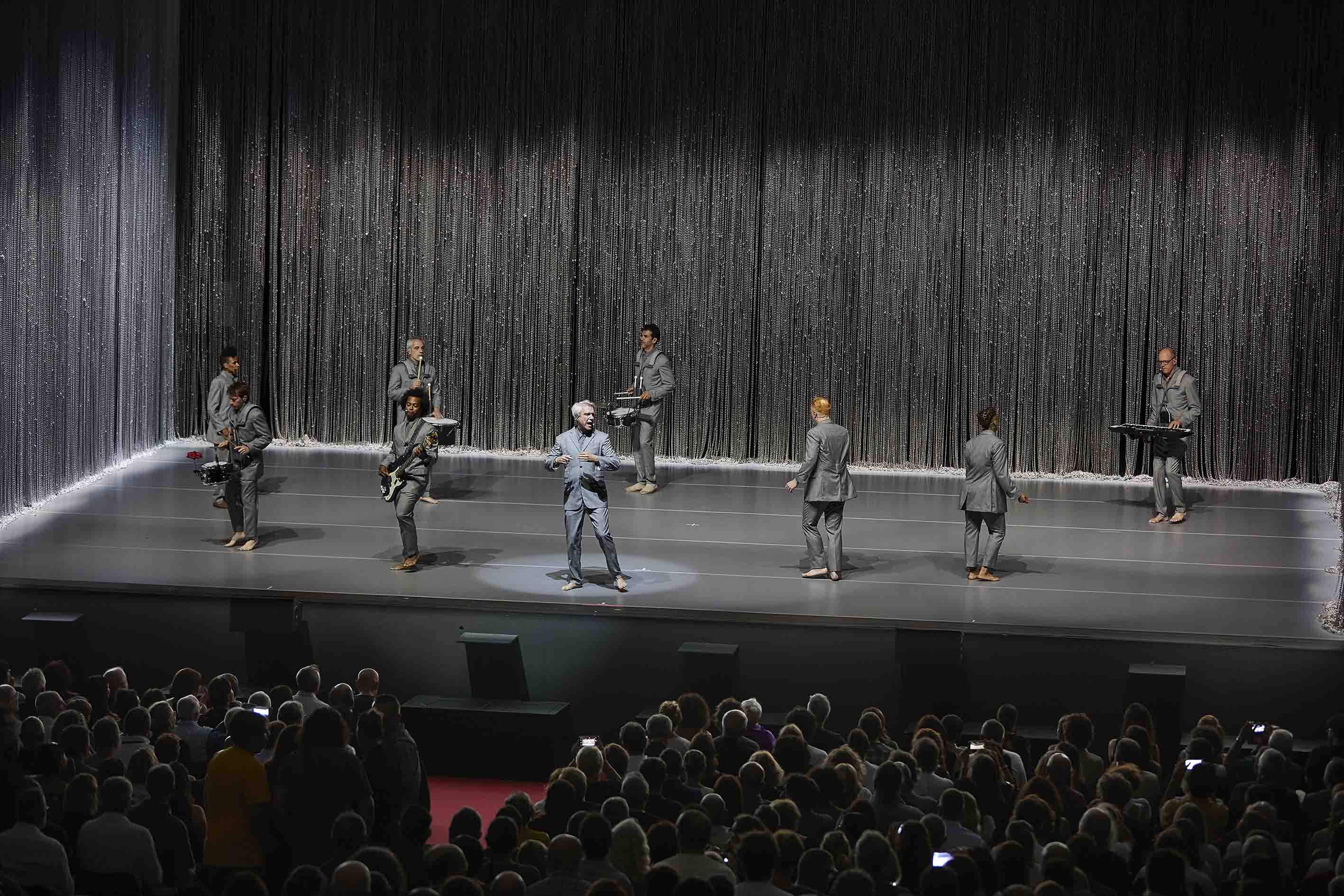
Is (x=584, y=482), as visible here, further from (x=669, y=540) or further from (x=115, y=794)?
(x=115, y=794)

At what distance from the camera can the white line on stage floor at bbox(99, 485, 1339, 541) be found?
561 inches

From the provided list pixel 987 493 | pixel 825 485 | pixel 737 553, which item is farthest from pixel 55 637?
pixel 987 493

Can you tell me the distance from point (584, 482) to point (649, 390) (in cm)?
434

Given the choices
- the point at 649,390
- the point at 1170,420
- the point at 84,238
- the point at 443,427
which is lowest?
the point at 443,427

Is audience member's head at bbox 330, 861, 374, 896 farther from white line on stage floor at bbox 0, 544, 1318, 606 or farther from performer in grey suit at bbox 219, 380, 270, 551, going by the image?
performer in grey suit at bbox 219, 380, 270, 551

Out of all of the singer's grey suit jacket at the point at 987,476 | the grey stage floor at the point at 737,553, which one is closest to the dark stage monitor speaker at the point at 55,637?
the grey stage floor at the point at 737,553

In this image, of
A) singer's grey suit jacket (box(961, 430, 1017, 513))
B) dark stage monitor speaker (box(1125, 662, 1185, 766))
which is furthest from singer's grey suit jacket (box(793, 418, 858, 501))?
dark stage monitor speaker (box(1125, 662, 1185, 766))

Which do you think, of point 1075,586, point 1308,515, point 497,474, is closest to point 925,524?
point 1075,586

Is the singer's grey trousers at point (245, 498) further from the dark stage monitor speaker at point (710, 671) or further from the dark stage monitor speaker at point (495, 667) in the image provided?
the dark stage monitor speaker at point (710, 671)

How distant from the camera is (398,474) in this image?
12234 mm

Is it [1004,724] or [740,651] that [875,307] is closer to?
[740,651]

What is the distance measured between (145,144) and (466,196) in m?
3.87

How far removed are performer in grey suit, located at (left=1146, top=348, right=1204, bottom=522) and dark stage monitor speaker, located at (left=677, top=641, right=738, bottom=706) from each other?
6.17 m

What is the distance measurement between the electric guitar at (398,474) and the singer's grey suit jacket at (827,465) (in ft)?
10.1
